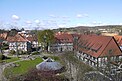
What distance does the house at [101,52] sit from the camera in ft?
107

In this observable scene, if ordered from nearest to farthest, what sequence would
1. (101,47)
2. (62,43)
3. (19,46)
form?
(101,47), (19,46), (62,43)

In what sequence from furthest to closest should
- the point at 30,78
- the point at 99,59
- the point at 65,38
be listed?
the point at 65,38, the point at 99,59, the point at 30,78

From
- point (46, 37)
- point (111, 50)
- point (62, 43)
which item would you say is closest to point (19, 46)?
point (46, 37)

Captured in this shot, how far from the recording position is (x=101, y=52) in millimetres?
33062

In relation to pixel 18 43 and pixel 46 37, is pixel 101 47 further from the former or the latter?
pixel 18 43

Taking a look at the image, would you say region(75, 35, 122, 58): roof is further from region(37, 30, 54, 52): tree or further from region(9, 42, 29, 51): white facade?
region(9, 42, 29, 51): white facade

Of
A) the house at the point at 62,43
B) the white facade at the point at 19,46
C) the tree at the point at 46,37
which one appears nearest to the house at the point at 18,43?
the white facade at the point at 19,46

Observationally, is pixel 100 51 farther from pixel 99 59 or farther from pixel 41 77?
pixel 41 77

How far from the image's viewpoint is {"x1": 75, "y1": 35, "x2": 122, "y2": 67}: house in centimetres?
3253

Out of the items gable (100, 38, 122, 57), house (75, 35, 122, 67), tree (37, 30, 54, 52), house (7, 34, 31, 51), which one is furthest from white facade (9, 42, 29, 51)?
gable (100, 38, 122, 57)

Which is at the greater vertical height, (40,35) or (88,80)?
(40,35)

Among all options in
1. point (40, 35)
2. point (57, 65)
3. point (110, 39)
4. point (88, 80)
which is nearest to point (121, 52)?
point (110, 39)

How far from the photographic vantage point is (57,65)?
30.6 m

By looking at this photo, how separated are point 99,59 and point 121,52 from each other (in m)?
4.51
